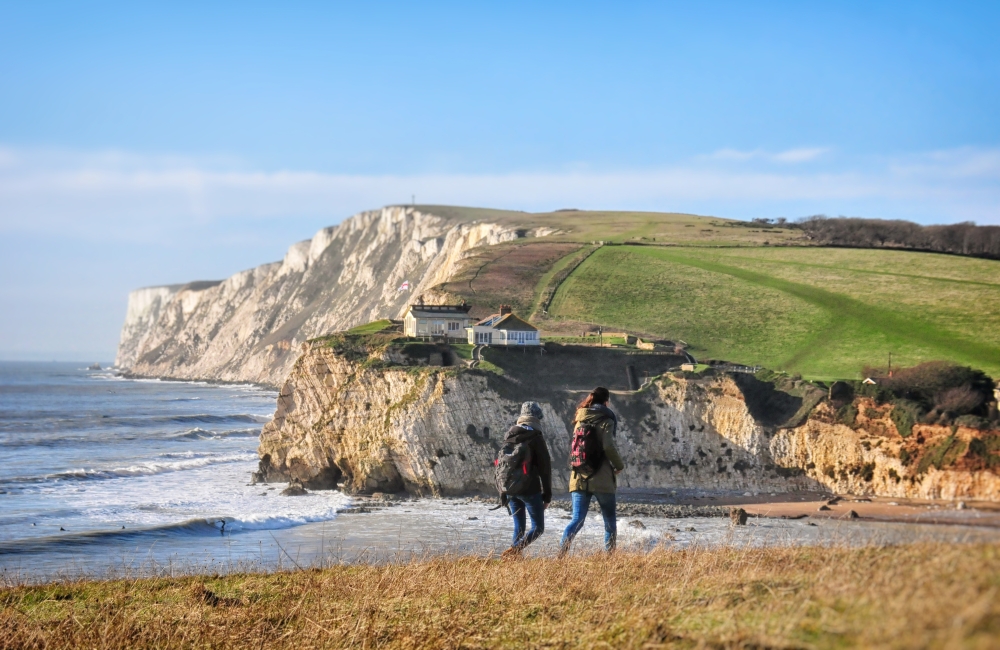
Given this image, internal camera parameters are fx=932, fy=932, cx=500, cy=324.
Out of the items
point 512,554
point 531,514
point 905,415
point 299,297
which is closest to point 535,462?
point 531,514

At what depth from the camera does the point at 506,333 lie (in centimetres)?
4888

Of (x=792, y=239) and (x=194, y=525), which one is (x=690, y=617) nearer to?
(x=194, y=525)

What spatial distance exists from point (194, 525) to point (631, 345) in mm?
27158

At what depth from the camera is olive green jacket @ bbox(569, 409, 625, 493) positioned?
10836 millimetres

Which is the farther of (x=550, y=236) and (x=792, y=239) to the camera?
(x=550, y=236)

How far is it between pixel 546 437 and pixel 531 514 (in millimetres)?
30397

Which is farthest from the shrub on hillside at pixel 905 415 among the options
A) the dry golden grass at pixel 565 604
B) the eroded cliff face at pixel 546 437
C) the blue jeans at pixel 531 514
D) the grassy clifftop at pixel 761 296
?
the dry golden grass at pixel 565 604

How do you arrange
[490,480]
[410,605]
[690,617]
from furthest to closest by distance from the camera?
1. [490,480]
2. [410,605]
3. [690,617]

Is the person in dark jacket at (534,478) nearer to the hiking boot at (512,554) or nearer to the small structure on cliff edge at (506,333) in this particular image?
the hiking boot at (512,554)

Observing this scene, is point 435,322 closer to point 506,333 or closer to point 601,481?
point 506,333

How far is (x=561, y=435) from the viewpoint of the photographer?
41844mm

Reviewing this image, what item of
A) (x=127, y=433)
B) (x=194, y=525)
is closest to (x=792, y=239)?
(x=127, y=433)

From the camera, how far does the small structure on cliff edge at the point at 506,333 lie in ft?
160

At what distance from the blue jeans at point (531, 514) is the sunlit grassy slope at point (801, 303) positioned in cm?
3876
